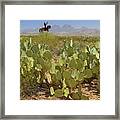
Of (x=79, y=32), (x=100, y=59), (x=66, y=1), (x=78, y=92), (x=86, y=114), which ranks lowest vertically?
(x=86, y=114)

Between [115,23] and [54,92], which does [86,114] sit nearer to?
[54,92]

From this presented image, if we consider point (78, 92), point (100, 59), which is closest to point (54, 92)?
point (78, 92)

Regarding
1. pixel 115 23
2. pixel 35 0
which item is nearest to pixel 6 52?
pixel 35 0

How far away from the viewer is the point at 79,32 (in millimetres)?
1198

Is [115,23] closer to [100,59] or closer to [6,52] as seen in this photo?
[100,59]

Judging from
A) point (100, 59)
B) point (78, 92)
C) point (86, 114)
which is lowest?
point (86, 114)

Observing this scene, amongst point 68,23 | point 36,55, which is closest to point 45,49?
point 36,55

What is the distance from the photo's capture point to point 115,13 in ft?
3.95

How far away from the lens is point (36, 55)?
121 cm

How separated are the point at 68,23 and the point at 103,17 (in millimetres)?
162

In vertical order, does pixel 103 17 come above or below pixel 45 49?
above

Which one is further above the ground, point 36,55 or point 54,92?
point 36,55

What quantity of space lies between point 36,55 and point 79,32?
0.73ft

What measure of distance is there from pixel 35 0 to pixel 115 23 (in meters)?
0.38
